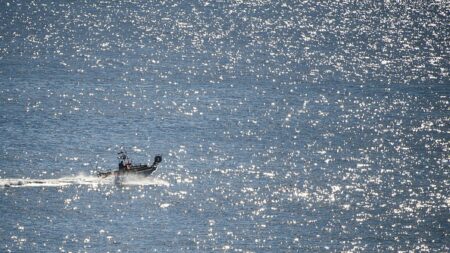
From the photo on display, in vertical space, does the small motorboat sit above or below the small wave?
Answer: above

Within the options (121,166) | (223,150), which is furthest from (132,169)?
(223,150)

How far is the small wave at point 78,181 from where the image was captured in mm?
110688

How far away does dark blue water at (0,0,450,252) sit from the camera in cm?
10100

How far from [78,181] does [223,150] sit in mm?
22408

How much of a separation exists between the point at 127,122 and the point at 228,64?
46613mm

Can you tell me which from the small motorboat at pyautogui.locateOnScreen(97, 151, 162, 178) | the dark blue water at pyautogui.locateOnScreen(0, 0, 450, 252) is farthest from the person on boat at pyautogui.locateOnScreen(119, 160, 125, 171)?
the dark blue water at pyautogui.locateOnScreen(0, 0, 450, 252)

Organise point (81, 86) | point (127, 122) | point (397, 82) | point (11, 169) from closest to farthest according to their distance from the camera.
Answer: point (11, 169) → point (127, 122) → point (81, 86) → point (397, 82)

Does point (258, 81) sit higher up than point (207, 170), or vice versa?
point (258, 81)

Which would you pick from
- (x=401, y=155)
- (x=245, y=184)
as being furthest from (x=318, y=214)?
(x=401, y=155)

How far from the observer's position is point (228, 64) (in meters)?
182

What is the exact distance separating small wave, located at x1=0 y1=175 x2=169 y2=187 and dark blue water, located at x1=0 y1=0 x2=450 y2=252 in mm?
229

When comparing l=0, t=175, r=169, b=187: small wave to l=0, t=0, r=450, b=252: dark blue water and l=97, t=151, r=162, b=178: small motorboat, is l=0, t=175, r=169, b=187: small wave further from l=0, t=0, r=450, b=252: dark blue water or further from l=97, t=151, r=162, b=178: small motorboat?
l=97, t=151, r=162, b=178: small motorboat

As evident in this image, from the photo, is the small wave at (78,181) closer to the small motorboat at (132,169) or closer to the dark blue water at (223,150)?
the dark blue water at (223,150)

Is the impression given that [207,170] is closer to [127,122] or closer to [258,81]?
[127,122]
